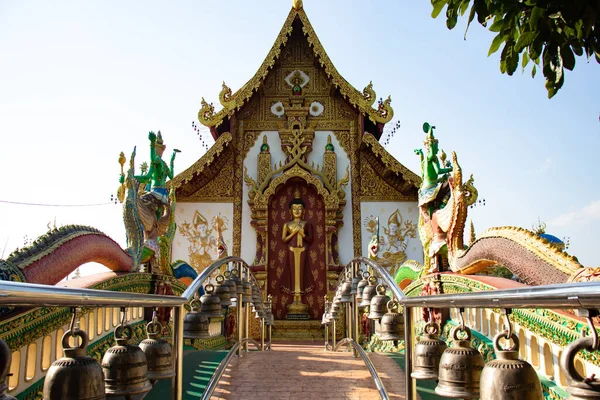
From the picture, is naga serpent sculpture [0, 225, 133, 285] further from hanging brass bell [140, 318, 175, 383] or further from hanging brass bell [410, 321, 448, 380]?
hanging brass bell [410, 321, 448, 380]

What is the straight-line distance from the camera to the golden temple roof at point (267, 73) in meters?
11.6

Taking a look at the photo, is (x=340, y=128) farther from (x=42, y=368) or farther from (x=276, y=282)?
(x=42, y=368)

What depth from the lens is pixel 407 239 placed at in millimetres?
11258

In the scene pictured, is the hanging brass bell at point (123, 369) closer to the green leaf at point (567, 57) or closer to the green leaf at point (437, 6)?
the green leaf at point (437, 6)

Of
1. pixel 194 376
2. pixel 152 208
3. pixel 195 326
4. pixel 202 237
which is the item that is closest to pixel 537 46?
pixel 195 326

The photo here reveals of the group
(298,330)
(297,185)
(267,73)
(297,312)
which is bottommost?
(298,330)

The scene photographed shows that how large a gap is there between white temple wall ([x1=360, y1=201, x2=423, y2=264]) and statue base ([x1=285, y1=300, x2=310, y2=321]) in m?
1.68

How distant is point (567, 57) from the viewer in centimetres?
261

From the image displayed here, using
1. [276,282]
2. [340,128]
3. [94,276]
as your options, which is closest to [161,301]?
[94,276]

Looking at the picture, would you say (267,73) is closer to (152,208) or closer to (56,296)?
(152,208)

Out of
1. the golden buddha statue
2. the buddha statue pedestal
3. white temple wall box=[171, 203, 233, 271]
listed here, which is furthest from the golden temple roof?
the buddha statue pedestal

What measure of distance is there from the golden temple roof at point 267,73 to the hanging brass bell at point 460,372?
32.3 feet

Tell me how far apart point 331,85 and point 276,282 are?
180 inches

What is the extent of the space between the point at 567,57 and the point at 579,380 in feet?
6.29
